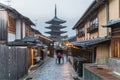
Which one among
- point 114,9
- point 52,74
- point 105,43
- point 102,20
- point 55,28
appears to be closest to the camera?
point 114,9

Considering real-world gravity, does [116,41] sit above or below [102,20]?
below

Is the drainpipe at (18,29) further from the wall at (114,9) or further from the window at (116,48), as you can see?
the window at (116,48)

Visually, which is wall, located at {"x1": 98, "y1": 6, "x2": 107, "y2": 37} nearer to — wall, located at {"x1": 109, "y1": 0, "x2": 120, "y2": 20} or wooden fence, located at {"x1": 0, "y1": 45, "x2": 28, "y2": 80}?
wall, located at {"x1": 109, "y1": 0, "x2": 120, "y2": 20}

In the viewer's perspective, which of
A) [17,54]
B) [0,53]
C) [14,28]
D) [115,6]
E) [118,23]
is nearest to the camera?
[118,23]

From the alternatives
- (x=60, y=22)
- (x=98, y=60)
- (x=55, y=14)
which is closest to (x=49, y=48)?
(x=60, y=22)

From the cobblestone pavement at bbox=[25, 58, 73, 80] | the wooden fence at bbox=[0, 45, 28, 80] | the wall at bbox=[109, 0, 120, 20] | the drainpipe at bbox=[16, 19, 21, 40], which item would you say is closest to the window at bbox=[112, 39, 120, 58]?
the wall at bbox=[109, 0, 120, 20]

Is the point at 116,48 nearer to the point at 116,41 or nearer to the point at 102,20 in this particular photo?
the point at 116,41

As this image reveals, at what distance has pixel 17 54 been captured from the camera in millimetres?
23484

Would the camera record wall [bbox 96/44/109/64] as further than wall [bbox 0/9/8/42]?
No

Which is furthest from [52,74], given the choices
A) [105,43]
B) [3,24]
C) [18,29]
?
[105,43]

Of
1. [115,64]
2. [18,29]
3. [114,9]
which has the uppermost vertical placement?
[114,9]

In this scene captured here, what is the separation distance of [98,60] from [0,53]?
29.6ft

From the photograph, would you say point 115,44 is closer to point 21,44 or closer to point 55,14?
point 21,44

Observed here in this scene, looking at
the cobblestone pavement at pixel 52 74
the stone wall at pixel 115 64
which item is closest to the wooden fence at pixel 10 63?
the cobblestone pavement at pixel 52 74
